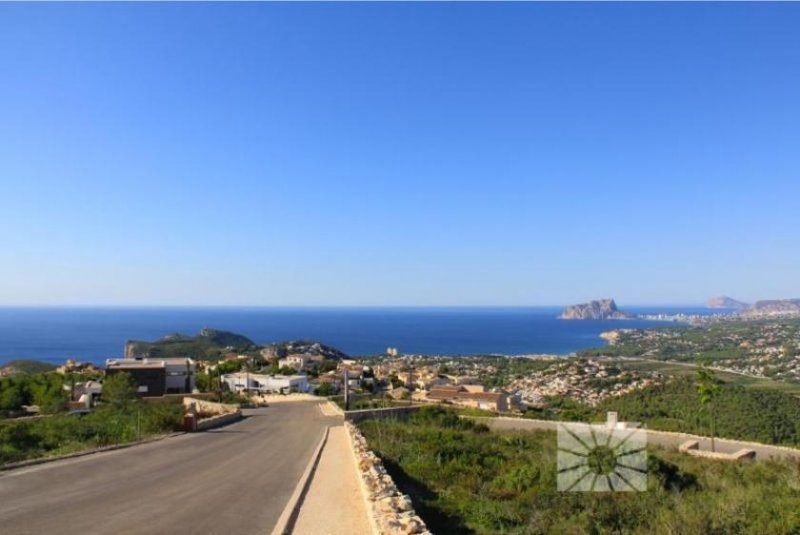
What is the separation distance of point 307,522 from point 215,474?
413 cm

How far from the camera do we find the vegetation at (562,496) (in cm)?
811

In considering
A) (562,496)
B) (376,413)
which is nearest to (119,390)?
(376,413)

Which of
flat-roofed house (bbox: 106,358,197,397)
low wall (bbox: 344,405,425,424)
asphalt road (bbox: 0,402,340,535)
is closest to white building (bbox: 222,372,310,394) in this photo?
flat-roofed house (bbox: 106,358,197,397)

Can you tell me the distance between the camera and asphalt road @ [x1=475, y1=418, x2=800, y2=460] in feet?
63.7

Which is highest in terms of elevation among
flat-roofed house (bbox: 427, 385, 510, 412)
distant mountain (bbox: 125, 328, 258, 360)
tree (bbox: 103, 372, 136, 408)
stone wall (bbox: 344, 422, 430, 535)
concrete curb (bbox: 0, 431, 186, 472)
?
stone wall (bbox: 344, 422, 430, 535)

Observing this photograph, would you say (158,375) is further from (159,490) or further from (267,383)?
(159,490)

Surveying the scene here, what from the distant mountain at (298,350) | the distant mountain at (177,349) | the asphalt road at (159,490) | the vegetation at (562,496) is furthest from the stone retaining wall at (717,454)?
the distant mountain at (177,349)

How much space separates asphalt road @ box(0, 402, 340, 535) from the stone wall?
1.32m

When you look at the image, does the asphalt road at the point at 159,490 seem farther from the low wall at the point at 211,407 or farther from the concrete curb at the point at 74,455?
the low wall at the point at 211,407

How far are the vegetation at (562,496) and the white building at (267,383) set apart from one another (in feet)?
92.9

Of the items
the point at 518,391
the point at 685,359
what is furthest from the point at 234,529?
the point at 685,359

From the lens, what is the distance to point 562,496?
381 inches

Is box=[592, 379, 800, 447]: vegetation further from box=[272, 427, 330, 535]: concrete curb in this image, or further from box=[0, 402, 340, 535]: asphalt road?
box=[0, 402, 340, 535]: asphalt road

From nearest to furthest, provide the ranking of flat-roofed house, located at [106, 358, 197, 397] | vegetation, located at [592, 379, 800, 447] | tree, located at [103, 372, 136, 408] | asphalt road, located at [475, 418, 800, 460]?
asphalt road, located at [475, 418, 800, 460] < vegetation, located at [592, 379, 800, 447] < tree, located at [103, 372, 136, 408] < flat-roofed house, located at [106, 358, 197, 397]
